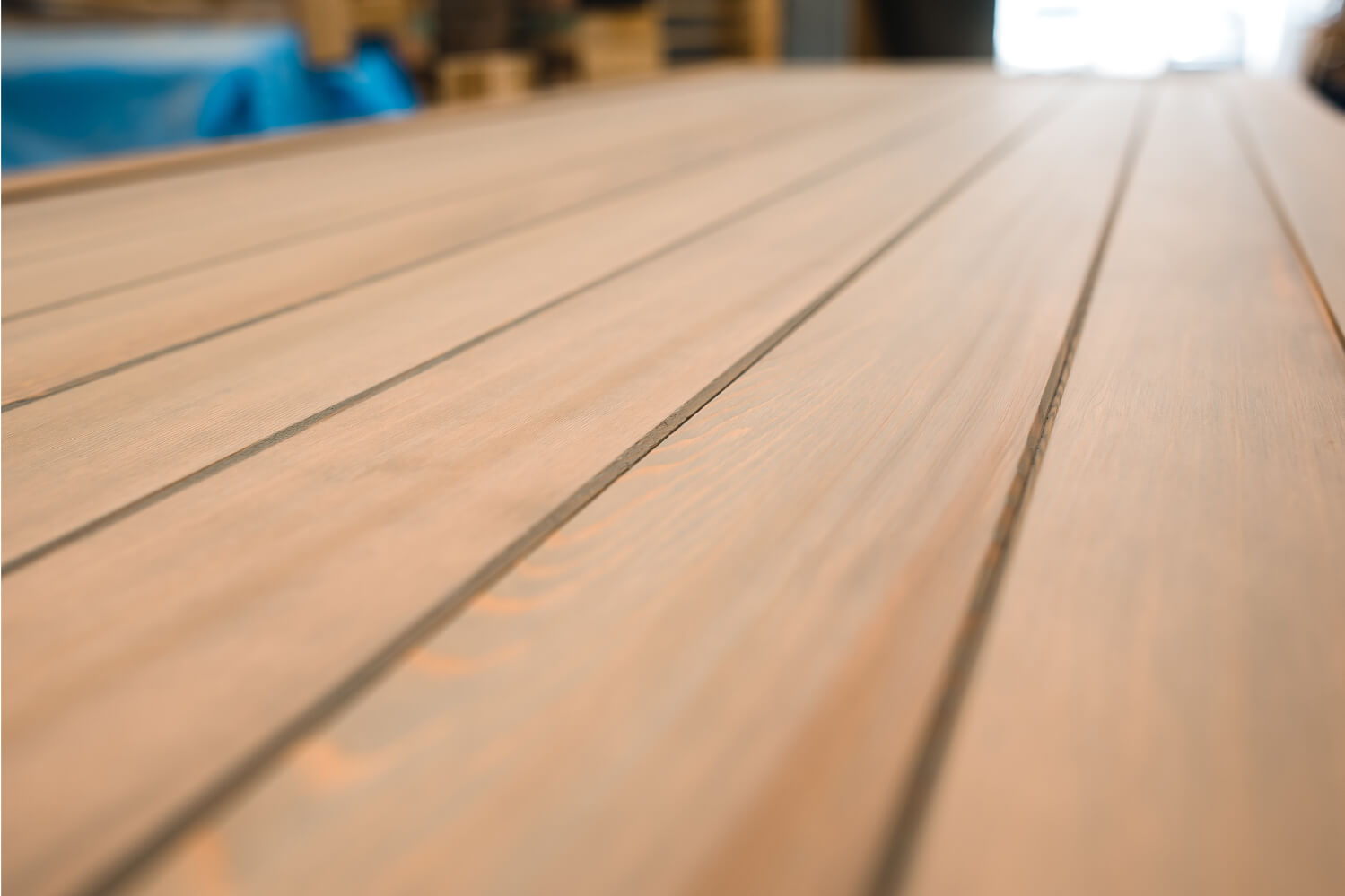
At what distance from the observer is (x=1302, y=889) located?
0.24 metres

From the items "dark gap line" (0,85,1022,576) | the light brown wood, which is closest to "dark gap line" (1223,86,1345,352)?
"dark gap line" (0,85,1022,576)

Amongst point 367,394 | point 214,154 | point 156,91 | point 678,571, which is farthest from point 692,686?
point 156,91

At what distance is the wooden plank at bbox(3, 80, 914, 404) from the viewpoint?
624 mm

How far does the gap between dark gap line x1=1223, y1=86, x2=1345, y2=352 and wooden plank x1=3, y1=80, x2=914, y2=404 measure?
0.63 metres

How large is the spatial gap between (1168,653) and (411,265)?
652 millimetres

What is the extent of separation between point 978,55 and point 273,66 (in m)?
3.44

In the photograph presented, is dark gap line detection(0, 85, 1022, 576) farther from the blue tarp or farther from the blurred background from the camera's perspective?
the blue tarp

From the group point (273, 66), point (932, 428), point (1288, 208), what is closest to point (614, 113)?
point (273, 66)

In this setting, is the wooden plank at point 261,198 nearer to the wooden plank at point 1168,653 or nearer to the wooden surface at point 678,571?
the wooden surface at point 678,571

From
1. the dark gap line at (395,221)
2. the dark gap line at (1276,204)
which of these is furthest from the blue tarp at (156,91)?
the dark gap line at (1276,204)

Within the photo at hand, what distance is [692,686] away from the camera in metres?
0.31

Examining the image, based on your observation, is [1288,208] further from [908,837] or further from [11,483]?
[11,483]

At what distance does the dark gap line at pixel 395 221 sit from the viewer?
0.75 metres

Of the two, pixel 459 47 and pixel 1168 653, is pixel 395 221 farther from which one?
pixel 459 47
